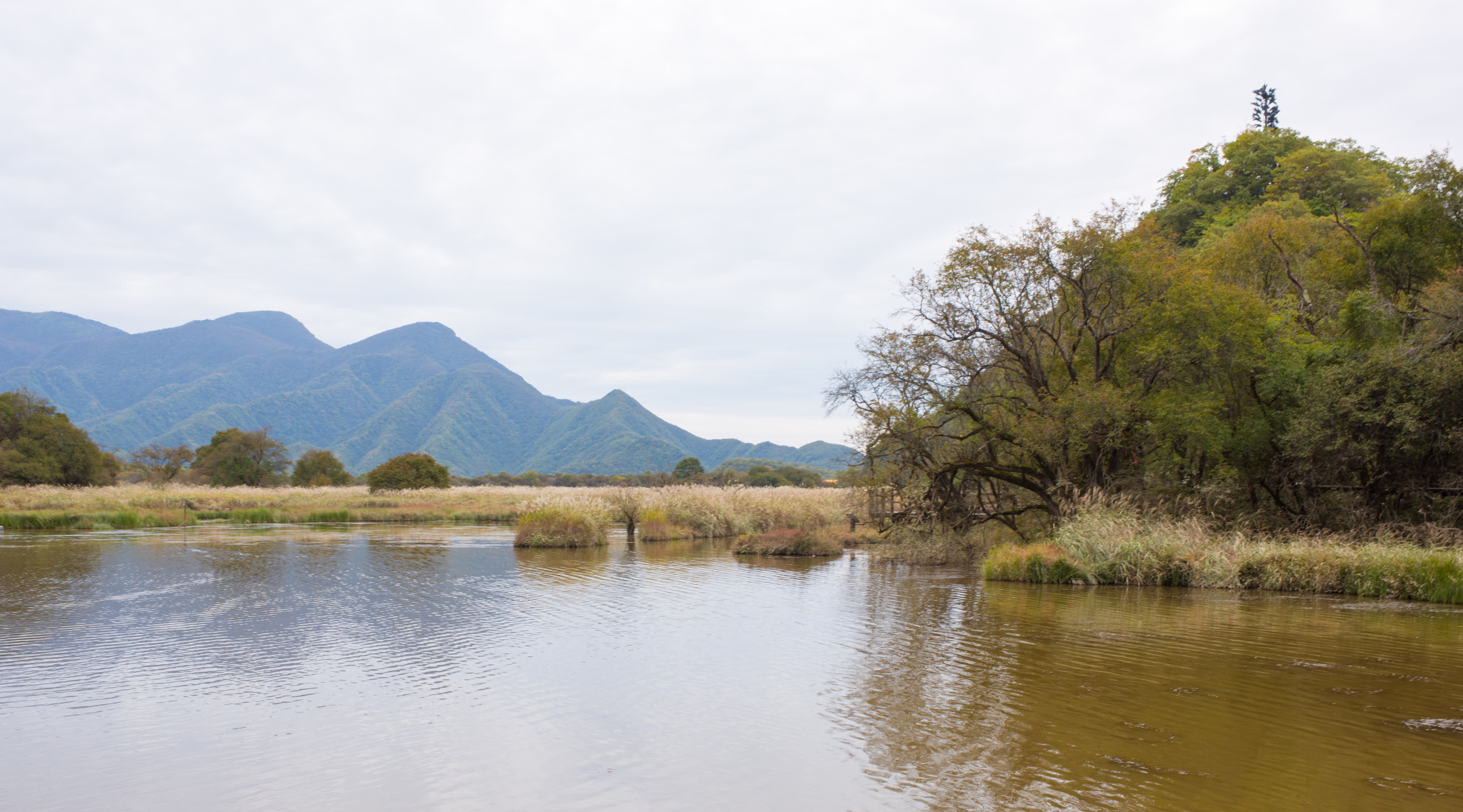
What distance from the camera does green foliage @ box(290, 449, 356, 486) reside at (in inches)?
2813

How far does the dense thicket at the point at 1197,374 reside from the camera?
1794cm

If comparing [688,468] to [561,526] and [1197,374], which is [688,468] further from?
[1197,374]

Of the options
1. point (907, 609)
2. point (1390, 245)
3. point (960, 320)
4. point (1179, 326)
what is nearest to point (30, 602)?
point (907, 609)

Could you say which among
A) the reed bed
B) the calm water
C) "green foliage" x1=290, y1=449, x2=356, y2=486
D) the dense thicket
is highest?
the dense thicket

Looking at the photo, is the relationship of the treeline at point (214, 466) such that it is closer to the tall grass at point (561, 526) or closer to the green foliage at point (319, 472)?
the green foliage at point (319, 472)

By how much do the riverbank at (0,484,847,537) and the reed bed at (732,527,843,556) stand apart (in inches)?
73.8

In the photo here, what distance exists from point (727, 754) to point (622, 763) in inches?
33.5

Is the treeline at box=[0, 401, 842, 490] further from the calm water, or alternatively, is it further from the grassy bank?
the calm water

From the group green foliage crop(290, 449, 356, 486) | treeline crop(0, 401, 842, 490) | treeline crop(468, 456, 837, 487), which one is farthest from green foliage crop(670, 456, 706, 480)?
green foliage crop(290, 449, 356, 486)

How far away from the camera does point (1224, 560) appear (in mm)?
16469

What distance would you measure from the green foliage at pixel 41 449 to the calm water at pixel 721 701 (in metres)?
39.6

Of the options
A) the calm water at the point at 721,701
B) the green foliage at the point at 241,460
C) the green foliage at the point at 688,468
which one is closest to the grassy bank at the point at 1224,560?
the calm water at the point at 721,701

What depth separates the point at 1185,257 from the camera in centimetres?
2322

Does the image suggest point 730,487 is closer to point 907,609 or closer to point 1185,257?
point 1185,257
